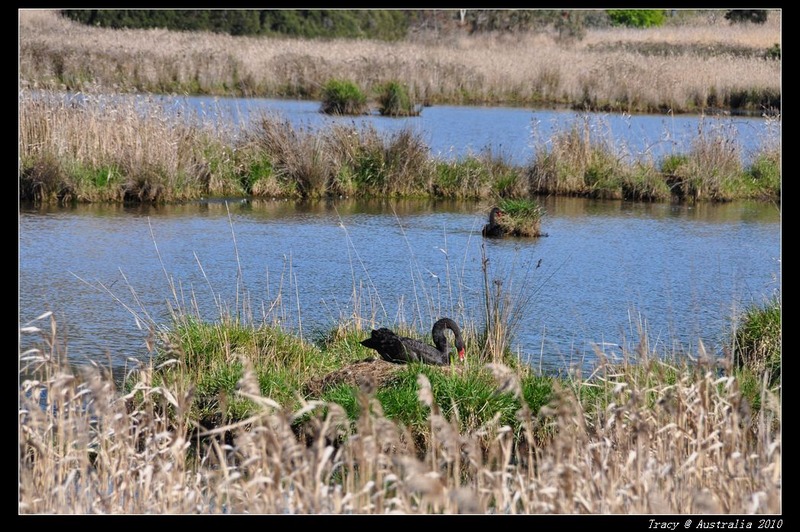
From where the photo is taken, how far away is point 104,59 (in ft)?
90.0

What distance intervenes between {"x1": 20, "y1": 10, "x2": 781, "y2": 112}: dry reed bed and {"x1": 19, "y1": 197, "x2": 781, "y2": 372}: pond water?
1226 cm

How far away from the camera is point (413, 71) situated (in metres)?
29.8

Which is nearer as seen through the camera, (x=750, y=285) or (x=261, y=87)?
(x=750, y=285)

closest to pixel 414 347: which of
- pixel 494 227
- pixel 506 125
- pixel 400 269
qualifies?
pixel 400 269

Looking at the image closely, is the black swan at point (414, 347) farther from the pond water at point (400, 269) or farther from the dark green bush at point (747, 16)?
the dark green bush at point (747, 16)

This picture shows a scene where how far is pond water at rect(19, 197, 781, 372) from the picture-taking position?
8.70 metres

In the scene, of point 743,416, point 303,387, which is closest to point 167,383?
point 303,387

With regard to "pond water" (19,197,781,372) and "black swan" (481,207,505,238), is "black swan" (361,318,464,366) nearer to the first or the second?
"pond water" (19,197,781,372)

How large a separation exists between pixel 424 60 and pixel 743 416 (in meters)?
27.9

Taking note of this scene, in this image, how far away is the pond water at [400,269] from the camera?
870 cm

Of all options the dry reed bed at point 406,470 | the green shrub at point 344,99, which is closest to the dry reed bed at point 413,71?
the green shrub at point 344,99

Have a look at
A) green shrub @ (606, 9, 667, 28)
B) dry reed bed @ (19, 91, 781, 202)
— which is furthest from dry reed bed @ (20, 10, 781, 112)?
green shrub @ (606, 9, 667, 28)

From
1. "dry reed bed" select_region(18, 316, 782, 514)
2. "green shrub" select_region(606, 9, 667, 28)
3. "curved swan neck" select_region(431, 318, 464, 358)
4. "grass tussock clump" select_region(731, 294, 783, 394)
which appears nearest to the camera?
"dry reed bed" select_region(18, 316, 782, 514)

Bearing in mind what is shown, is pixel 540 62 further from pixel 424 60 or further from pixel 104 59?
pixel 104 59
